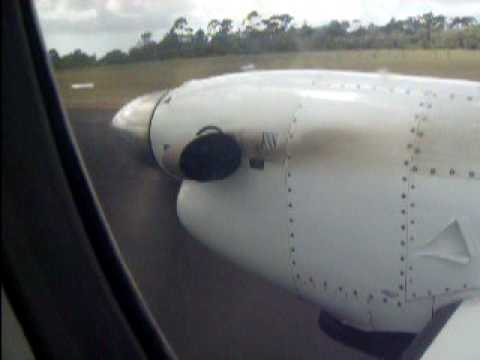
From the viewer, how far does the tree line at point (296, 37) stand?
273 centimetres

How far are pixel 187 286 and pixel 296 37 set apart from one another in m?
1.62

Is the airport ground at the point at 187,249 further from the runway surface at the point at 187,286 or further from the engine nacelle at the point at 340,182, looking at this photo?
the engine nacelle at the point at 340,182

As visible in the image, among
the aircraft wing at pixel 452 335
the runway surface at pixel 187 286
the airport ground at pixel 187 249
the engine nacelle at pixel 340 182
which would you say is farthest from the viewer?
the runway surface at pixel 187 286

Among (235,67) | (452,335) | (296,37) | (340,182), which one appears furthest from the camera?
(235,67)

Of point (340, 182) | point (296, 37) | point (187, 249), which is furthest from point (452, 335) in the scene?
point (187, 249)

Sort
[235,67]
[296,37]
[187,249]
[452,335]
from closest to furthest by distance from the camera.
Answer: [452,335] < [296,37] < [235,67] < [187,249]

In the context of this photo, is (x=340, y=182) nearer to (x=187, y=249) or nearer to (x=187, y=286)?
(x=187, y=249)

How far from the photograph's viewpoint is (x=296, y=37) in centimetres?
296

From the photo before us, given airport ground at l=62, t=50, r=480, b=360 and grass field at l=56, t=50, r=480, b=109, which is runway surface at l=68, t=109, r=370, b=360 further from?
grass field at l=56, t=50, r=480, b=109

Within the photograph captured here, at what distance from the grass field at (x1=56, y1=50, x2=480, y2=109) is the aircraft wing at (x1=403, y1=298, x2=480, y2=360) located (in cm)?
99

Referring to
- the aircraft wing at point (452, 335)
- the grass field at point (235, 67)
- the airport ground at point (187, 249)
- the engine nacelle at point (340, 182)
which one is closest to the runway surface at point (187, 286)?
→ the airport ground at point (187, 249)

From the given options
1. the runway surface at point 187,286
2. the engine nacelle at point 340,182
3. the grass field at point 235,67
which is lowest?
the runway surface at point 187,286

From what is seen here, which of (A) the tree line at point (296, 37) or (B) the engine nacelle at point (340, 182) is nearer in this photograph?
(B) the engine nacelle at point (340, 182)

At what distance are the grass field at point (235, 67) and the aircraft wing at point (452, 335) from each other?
39.2 inches
